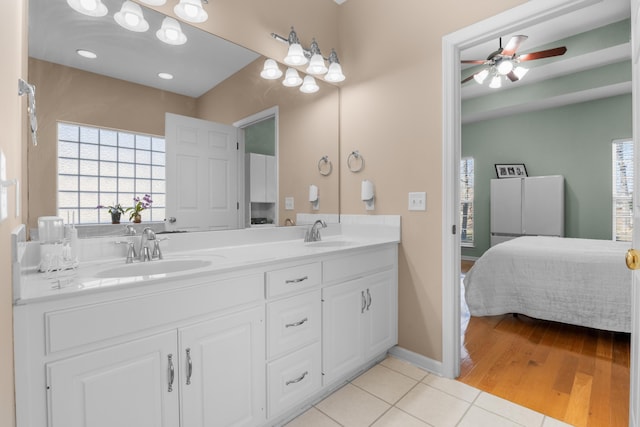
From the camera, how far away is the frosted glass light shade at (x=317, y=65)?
2314mm

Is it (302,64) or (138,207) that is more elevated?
(302,64)

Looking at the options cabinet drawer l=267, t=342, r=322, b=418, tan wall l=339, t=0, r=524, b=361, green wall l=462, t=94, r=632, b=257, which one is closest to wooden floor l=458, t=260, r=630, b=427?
tan wall l=339, t=0, r=524, b=361

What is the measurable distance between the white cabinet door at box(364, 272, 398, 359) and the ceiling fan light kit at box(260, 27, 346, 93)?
4.96 feet

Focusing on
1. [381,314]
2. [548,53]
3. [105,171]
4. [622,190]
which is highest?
[548,53]

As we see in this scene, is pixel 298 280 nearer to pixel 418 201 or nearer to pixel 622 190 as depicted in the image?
pixel 418 201

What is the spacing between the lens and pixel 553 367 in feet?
7.10

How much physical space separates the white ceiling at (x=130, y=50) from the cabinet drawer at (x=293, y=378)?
152 centimetres

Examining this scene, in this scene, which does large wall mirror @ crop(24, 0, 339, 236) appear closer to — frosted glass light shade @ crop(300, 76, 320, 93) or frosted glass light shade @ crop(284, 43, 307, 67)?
frosted glass light shade @ crop(300, 76, 320, 93)

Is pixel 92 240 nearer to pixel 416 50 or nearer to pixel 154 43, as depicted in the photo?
Answer: pixel 154 43

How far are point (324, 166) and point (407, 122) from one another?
2.39ft

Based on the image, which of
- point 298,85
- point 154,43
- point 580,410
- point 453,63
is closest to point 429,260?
point 580,410

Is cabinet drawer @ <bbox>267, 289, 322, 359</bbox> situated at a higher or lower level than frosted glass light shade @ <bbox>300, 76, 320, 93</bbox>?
lower

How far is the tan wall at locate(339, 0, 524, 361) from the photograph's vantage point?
2.07 meters

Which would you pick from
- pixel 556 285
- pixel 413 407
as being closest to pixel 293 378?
pixel 413 407
